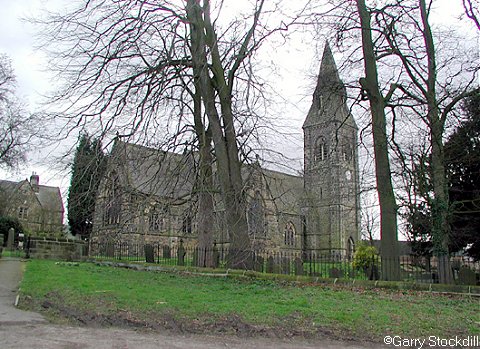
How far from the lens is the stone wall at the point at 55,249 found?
829 inches

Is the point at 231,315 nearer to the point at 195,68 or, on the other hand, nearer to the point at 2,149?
the point at 195,68

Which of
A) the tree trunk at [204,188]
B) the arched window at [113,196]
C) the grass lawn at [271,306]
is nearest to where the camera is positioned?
the grass lawn at [271,306]

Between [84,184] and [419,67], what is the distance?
12017mm

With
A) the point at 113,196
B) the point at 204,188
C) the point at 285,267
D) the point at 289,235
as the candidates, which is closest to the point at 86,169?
the point at 113,196

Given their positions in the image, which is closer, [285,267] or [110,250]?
[285,267]

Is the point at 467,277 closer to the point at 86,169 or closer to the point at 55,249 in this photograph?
the point at 86,169

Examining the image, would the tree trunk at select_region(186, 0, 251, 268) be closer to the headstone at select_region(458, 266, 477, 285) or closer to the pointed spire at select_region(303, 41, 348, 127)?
the pointed spire at select_region(303, 41, 348, 127)

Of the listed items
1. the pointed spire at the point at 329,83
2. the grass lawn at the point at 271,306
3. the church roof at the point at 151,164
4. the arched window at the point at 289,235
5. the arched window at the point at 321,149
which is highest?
the arched window at the point at 321,149

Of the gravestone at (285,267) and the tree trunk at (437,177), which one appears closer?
the tree trunk at (437,177)

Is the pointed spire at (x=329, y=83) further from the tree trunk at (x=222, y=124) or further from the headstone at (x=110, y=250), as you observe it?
the headstone at (x=110, y=250)

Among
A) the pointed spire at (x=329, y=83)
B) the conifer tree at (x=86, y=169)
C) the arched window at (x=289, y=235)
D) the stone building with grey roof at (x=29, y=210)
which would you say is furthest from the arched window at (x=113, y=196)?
the arched window at (x=289, y=235)

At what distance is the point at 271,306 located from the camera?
24.3 feet

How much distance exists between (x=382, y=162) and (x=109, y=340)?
10904 millimetres

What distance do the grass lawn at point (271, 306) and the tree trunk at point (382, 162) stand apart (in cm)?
174
